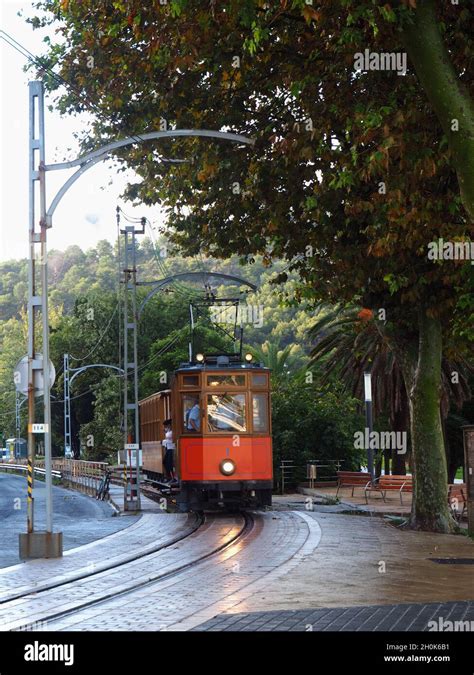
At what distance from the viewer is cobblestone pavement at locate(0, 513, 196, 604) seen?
46.0 ft

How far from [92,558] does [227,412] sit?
8220mm

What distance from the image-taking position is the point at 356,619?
10.4 m

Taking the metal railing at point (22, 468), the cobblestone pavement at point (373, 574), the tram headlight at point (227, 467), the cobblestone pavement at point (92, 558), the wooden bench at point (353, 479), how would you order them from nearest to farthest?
the cobblestone pavement at point (373, 574) < the cobblestone pavement at point (92, 558) < the tram headlight at point (227, 467) < the wooden bench at point (353, 479) < the metal railing at point (22, 468)

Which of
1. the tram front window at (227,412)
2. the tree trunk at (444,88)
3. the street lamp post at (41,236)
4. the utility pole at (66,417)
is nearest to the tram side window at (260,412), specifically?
the tram front window at (227,412)

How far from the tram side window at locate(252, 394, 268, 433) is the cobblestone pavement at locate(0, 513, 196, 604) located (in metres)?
2.58

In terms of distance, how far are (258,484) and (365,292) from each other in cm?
532

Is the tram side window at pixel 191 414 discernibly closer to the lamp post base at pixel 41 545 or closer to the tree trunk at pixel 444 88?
the lamp post base at pixel 41 545

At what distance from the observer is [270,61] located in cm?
1745

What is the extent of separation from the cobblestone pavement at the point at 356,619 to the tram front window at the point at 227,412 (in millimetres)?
13447

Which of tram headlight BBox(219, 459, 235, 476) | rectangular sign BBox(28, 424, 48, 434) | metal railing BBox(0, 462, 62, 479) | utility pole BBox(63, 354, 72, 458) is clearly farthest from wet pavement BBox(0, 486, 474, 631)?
utility pole BBox(63, 354, 72, 458)

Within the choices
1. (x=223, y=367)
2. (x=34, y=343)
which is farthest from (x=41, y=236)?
(x=223, y=367)

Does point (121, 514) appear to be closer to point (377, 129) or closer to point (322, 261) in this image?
point (322, 261)

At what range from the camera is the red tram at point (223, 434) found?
24.5 meters
